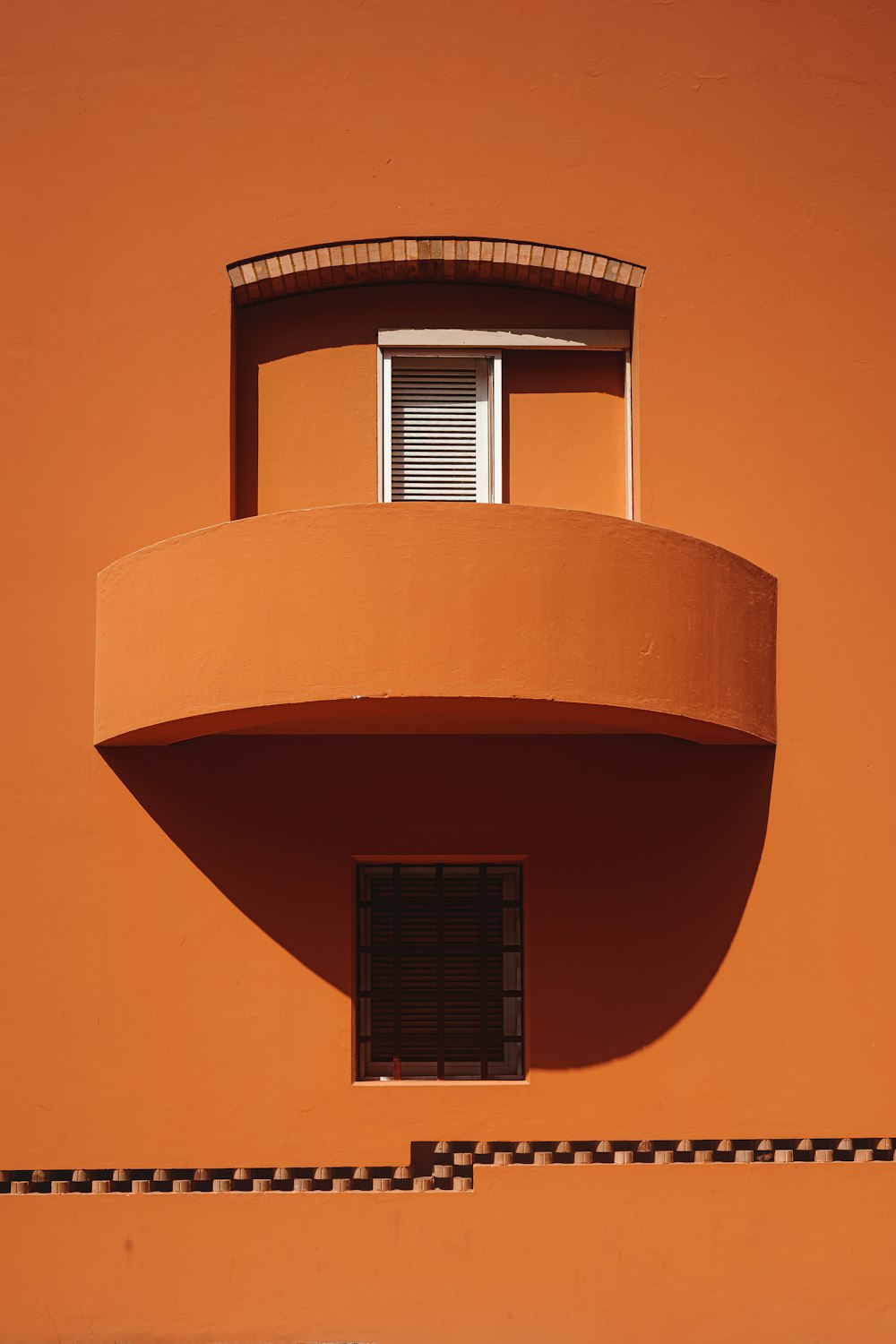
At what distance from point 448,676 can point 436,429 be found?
208 centimetres

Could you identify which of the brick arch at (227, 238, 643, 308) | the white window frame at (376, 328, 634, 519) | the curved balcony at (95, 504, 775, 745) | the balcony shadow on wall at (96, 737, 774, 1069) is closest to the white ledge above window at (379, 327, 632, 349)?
the white window frame at (376, 328, 634, 519)

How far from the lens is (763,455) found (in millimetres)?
7801

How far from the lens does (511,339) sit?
8.03m

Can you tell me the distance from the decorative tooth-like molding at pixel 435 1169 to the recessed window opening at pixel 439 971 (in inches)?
17.9

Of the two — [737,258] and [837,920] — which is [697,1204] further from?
[737,258]

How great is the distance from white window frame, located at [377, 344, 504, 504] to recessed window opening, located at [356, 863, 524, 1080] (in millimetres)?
2200

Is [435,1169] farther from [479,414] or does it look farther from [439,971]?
[479,414]

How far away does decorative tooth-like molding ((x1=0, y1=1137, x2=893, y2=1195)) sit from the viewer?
23.8ft

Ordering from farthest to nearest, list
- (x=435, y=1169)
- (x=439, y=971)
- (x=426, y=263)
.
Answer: (x=426, y=263) → (x=439, y=971) → (x=435, y=1169)

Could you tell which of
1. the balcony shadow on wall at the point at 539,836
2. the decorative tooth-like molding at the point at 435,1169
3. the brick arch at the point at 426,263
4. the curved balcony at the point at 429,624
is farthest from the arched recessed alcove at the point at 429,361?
the decorative tooth-like molding at the point at 435,1169

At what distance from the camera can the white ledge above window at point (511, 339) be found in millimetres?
7996

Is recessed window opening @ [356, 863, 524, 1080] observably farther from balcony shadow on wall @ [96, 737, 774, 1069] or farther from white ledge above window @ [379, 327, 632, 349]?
white ledge above window @ [379, 327, 632, 349]

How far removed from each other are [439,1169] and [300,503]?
3770 millimetres

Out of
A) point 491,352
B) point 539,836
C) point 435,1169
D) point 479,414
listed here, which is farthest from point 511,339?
point 435,1169
